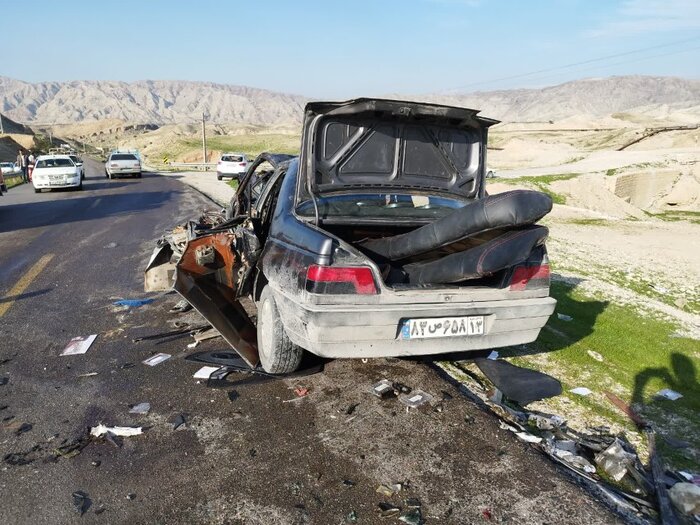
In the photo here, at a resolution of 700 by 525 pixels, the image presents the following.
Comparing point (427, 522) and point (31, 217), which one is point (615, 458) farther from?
point (31, 217)

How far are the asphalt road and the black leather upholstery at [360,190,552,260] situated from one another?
1.21 meters

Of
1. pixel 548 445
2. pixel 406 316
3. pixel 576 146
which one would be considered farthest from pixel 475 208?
pixel 576 146

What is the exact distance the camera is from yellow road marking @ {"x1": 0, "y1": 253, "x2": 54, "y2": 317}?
587 cm

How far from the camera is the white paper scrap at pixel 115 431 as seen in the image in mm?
3287

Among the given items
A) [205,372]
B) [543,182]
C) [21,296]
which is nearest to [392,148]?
[205,372]

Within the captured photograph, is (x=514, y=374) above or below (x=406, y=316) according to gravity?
below

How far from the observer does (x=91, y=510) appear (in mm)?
2590

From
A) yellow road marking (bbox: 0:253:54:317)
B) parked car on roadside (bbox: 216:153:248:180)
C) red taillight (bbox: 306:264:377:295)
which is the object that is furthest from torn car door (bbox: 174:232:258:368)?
parked car on roadside (bbox: 216:153:248:180)

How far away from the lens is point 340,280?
10.8ft

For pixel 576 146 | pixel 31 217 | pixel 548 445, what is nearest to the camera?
pixel 548 445

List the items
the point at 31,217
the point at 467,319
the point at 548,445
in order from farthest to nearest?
the point at 31,217
the point at 467,319
the point at 548,445

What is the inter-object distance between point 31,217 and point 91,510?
13.6 m

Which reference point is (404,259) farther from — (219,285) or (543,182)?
(543,182)

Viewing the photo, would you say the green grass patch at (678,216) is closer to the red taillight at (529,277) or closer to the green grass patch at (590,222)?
the green grass patch at (590,222)
